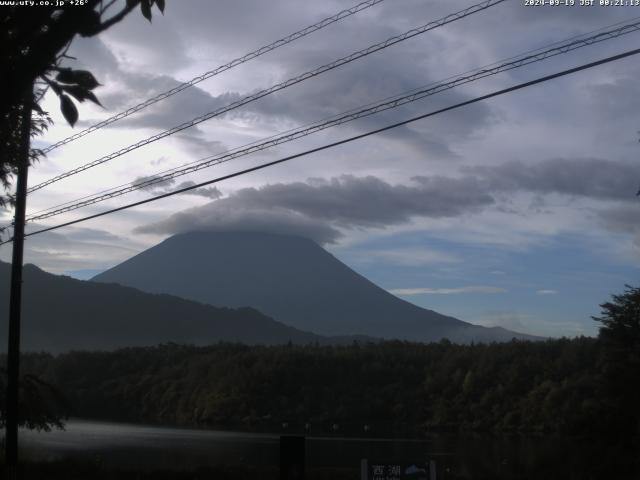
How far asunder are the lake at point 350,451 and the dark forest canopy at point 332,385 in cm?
866

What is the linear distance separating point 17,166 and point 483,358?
78.6 metres

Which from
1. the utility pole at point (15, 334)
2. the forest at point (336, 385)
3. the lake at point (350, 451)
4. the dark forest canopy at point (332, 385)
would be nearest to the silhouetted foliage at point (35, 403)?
the utility pole at point (15, 334)

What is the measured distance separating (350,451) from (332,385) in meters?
38.3

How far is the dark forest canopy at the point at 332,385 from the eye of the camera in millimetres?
80938

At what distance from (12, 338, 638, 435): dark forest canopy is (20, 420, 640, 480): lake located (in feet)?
28.4

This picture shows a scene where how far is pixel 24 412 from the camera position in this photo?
2144cm

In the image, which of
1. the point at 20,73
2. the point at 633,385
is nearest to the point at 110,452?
the point at 633,385

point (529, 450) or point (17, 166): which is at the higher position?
point (17, 166)

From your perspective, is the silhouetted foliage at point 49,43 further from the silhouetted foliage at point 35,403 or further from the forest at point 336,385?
the forest at point 336,385

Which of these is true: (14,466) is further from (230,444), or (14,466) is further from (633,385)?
(230,444)

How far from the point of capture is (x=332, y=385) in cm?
9244

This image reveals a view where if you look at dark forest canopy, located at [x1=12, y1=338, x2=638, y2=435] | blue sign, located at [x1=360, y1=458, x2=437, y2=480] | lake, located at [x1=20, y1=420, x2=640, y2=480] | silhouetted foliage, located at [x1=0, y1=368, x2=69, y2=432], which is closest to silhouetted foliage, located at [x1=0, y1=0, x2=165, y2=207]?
Answer: blue sign, located at [x1=360, y1=458, x2=437, y2=480]

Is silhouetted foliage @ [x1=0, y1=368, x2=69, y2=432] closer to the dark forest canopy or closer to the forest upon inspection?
the forest

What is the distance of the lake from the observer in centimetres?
3572
